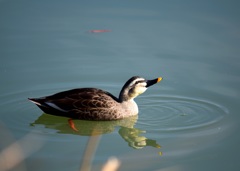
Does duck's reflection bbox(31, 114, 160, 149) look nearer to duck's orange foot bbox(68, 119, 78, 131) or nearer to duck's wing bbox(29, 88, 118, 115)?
duck's orange foot bbox(68, 119, 78, 131)

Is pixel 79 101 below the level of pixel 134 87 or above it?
below

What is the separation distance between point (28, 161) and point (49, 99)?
2.08 meters

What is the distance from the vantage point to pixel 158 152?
283 inches

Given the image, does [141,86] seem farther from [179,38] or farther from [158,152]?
[179,38]

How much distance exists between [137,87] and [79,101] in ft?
3.14

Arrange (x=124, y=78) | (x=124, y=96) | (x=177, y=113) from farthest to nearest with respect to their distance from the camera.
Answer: (x=124, y=78) < (x=124, y=96) < (x=177, y=113)

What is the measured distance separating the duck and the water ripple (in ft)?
1.12

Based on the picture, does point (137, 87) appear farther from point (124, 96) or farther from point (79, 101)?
point (79, 101)

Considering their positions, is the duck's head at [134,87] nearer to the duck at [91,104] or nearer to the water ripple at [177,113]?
the duck at [91,104]

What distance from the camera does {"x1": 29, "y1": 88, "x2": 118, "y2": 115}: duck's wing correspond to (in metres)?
8.72

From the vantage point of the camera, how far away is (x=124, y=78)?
9.82 metres

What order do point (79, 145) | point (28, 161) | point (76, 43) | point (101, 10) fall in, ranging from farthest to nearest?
point (101, 10) → point (76, 43) → point (79, 145) → point (28, 161)

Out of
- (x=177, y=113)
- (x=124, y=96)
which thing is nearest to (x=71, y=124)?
(x=124, y=96)

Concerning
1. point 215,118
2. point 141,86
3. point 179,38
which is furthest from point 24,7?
point 215,118
